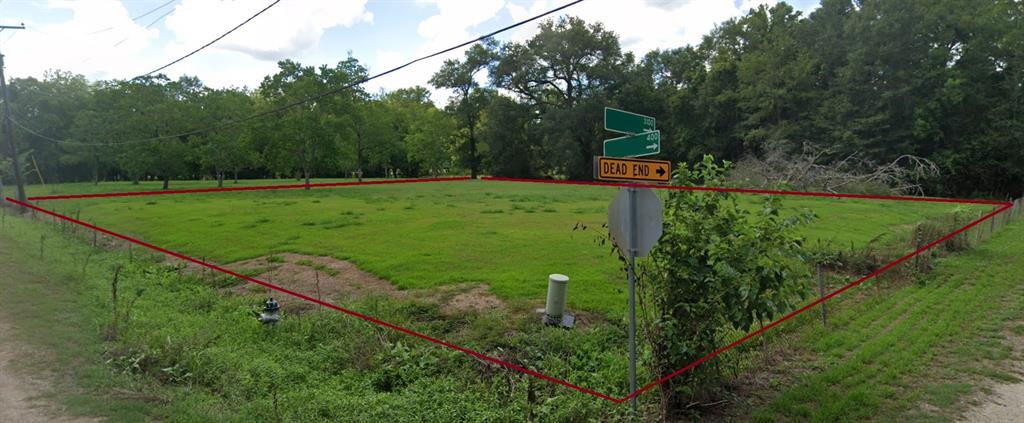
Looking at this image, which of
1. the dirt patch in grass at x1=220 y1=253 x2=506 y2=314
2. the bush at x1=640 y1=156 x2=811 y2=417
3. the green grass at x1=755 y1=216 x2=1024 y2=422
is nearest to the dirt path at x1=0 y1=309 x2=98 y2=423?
the dirt patch in grass at x1=220 y1=253 x2=506 y2=314

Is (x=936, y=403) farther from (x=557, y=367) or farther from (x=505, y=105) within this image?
(x=505, y=105)

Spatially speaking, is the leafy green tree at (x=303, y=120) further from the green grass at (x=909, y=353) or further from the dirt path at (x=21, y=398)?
the green grass at (x=909, y=353)

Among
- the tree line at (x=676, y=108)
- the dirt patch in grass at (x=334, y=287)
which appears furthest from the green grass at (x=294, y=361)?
the tree line at (x=676, y=108)

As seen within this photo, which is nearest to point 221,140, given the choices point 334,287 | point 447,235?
point 447,235

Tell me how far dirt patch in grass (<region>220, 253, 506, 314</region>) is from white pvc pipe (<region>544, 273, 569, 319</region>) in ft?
3.76

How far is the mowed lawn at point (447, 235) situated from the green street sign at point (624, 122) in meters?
2.09

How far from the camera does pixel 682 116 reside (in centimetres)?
5634

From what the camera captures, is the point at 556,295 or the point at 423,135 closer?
the point at 556,295

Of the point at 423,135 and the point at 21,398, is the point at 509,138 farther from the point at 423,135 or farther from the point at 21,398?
the point at 21,398

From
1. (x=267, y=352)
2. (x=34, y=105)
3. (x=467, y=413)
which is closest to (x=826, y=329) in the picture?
(x=467, y=413)

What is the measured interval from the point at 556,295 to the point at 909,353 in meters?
4.22

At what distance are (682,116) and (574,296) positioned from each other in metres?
52.6

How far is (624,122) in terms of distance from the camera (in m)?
3.88

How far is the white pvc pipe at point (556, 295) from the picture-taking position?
6.99m
